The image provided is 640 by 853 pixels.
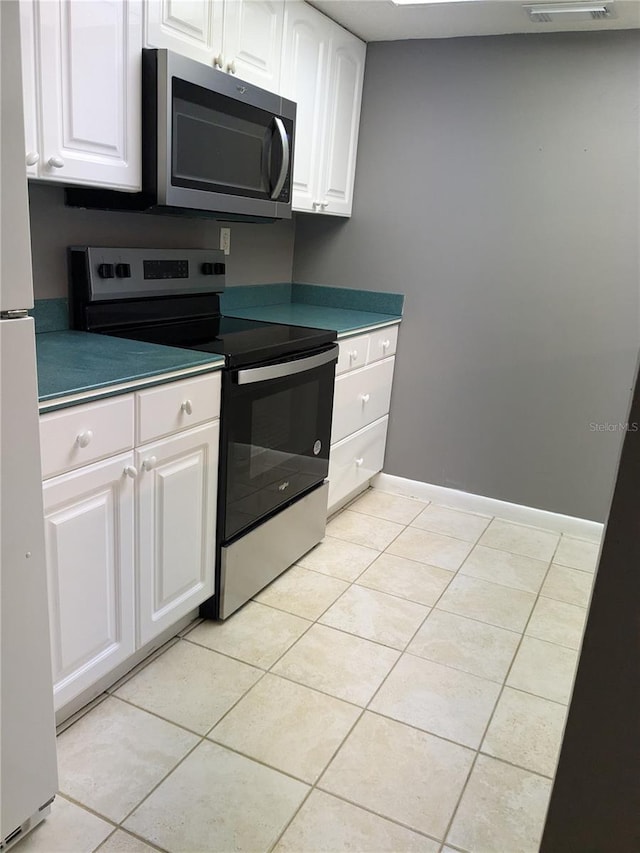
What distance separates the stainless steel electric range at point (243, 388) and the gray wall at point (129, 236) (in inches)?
2.8

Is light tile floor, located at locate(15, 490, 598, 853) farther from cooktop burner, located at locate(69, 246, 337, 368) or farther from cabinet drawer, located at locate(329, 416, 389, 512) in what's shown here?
cooktop burner, located at locate(69, 246, 337, 368)

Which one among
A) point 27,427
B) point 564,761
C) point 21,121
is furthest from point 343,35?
point 564,761

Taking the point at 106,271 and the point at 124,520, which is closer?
the point at 124,520

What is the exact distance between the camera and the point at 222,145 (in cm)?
217

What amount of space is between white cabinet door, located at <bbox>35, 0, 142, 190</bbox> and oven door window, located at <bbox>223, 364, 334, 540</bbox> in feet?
2.33

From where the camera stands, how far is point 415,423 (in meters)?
3.40

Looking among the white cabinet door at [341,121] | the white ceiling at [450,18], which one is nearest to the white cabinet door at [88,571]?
the white cabinet door at [341,121]

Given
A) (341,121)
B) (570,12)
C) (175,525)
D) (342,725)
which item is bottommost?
(342,725)

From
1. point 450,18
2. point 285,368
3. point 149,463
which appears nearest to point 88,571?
point 149,463

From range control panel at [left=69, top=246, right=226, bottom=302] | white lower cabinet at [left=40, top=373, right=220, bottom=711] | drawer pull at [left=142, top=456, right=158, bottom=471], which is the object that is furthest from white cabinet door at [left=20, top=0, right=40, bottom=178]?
drawer pull at [left=142, top=456, right=158, bottom=471]

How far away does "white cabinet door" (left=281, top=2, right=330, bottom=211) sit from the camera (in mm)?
2537

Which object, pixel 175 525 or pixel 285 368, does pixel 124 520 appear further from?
Answer: pixel 285 368

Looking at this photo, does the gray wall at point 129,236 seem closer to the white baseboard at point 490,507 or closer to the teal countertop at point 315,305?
the teal countertop at point 315,305

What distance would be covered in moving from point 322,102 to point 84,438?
203cm
